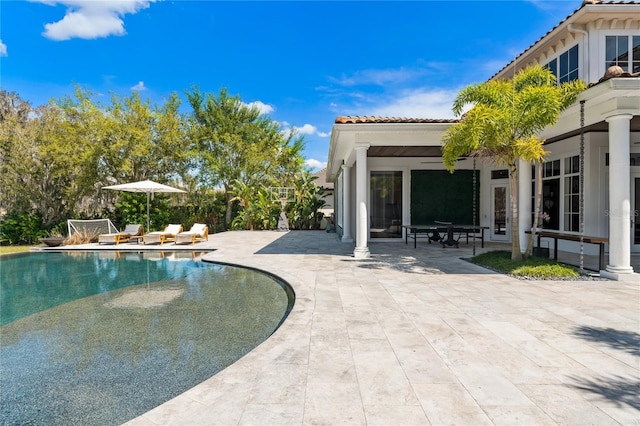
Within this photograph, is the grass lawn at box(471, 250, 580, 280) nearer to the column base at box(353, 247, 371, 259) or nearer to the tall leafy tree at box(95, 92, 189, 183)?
the column base at box(353, 247, 371, 259)

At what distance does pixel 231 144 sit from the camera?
22.6m

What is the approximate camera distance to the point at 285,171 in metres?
25.3

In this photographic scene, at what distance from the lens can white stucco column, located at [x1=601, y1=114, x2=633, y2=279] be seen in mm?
6793

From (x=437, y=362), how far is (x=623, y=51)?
40.1ft

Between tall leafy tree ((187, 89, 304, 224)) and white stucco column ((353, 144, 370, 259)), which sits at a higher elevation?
tall leafy tree ((187, 89, 304, 224))

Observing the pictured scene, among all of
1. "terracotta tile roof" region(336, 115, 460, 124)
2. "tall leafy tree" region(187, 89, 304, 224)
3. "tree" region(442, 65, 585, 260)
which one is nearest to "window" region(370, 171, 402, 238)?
"terracotta tile roof" region(336, 115, 460, 124)

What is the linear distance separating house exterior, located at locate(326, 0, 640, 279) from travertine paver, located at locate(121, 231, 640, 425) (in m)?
3.41

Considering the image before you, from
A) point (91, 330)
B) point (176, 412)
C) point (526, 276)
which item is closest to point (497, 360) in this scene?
point (176, 412)

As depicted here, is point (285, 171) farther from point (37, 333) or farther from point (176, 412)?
point (176, 412)

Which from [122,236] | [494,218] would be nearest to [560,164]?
[494,218]

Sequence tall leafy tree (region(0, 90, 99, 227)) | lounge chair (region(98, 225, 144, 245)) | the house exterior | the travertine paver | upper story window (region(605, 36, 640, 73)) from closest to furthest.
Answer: the travertine paver
the house exterior
upper story window (region(605, 36, 640, 73))
lounge chair (region(98, 225, 144, 245))
tall leafy tree (region(0, 90, 99, 227))

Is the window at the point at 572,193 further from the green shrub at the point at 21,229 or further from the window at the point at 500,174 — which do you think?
the green shrub at the point at 21,229

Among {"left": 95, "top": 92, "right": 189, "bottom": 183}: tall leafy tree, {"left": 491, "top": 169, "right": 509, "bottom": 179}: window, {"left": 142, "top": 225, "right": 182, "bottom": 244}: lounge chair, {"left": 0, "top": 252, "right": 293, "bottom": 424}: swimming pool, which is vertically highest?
{"left": 95, "top": 92, "right": 189, "bottom": 183}: tall leafy tree

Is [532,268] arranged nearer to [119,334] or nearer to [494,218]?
[494,218]
